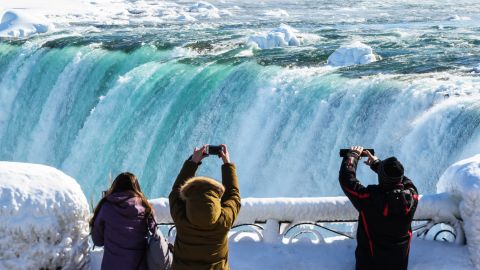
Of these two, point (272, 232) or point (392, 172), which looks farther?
point (272, 232)

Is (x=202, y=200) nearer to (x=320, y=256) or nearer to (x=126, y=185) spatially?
(x=126, y=185)

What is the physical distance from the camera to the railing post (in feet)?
14.5

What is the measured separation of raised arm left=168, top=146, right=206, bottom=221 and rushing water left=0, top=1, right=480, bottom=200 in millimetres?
5283

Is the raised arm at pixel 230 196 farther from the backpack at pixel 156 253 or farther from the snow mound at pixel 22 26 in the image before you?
the snow mound at pixel 22 26

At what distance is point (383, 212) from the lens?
367 centimetres

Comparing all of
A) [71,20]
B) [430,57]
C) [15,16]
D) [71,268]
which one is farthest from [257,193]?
[71,20]

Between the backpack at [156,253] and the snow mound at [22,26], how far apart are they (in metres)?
22.0

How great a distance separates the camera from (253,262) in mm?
4301

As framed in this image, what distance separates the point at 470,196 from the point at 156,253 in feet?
6.15

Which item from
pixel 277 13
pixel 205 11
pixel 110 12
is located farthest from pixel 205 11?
pixel 110 12

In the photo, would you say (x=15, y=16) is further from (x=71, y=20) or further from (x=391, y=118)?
(x=391, y=118)

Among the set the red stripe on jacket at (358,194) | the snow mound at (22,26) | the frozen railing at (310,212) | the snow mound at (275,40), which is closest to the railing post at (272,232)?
the frozen railing at (310,212)

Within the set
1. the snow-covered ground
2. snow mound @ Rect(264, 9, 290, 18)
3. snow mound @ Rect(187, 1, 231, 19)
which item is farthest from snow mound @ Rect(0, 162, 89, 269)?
snow mound @ Rect(187, 1, 231, 19)

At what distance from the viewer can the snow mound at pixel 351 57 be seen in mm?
13648
